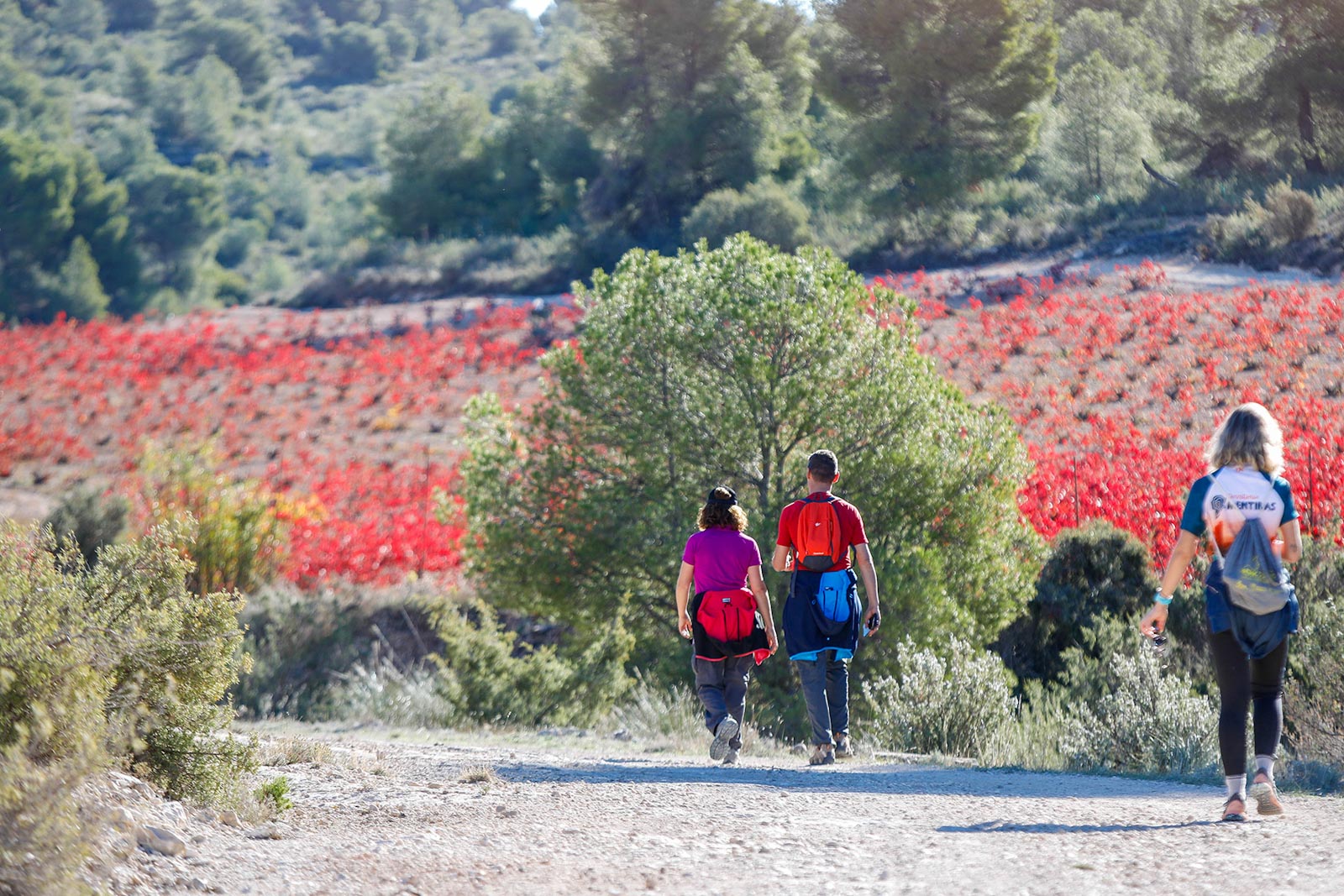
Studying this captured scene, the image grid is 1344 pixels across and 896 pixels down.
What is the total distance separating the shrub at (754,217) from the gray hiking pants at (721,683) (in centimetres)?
2855

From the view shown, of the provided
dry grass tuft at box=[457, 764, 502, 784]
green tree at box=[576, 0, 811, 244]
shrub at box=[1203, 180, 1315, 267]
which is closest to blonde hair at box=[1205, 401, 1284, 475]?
dry grass tuft at box=[457, 764, 502, 784]

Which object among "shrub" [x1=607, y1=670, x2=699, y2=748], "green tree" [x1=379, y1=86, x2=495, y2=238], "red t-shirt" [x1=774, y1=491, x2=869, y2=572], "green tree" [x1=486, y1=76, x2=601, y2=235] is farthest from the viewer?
"green tree" [x1=379, y1=86, x2=495, y2=238]

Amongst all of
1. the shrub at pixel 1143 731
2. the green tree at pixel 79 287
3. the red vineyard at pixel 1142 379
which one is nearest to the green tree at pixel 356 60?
the green tree at pixel 79 287

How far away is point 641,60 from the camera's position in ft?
148

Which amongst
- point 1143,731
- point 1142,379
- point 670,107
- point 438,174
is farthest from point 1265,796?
point 438,174

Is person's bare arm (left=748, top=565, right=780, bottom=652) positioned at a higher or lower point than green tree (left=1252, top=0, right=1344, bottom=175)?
lower

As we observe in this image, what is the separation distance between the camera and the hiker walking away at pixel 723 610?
729 cm

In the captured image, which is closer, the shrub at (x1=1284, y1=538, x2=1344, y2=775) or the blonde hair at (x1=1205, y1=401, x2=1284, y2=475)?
the blonde hair at (x1=1205, y1=401, x2=1284, y2=475)

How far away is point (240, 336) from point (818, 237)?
16027mm

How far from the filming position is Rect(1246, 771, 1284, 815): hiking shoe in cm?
527

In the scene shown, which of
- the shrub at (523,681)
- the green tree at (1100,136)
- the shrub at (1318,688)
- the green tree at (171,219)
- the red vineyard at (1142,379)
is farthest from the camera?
the green tree at (171,219)

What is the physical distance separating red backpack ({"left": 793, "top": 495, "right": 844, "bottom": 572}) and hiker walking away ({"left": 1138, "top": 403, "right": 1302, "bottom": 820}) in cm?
199

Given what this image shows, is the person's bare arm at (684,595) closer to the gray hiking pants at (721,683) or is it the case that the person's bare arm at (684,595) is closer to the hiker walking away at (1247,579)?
the gray hiking pants at (721,683)

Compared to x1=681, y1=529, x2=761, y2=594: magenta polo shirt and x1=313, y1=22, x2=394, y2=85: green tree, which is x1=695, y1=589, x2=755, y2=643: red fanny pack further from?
x1=313, y1=22, x2=394, y2=85: green tree
